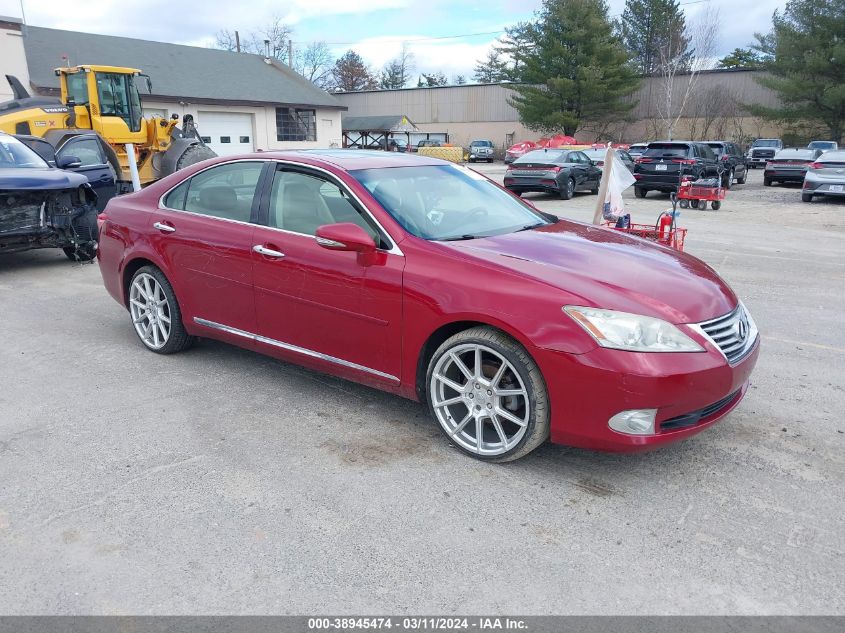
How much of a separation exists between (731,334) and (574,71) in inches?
1900

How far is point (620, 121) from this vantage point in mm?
51219

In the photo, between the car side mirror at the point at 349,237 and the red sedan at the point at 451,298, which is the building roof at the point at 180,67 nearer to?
the red sedan at the point at 451,298

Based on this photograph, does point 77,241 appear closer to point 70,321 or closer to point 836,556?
point 70,321

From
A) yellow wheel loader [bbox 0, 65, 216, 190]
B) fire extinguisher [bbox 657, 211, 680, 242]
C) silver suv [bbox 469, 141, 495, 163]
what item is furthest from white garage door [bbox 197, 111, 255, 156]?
fire extinguisher [bbox 657, 211, 680, 242]

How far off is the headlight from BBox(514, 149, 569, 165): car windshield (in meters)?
16.4

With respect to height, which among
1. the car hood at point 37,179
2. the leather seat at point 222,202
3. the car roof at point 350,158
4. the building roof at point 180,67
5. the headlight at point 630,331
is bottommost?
the headlight at point 630,331

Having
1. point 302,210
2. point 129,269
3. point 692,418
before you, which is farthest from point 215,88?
point 692,418

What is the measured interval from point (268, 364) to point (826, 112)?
4360 cm

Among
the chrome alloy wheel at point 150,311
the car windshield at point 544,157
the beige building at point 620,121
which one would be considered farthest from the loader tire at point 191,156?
the beige building at point 620,121

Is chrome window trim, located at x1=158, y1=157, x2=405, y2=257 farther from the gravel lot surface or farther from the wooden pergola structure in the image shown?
the wooden pergola structure

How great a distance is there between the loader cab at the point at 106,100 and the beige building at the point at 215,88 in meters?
11.0

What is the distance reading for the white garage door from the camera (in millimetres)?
33250

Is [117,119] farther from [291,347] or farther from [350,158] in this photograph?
[291,347]

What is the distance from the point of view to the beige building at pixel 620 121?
48.4 meters
